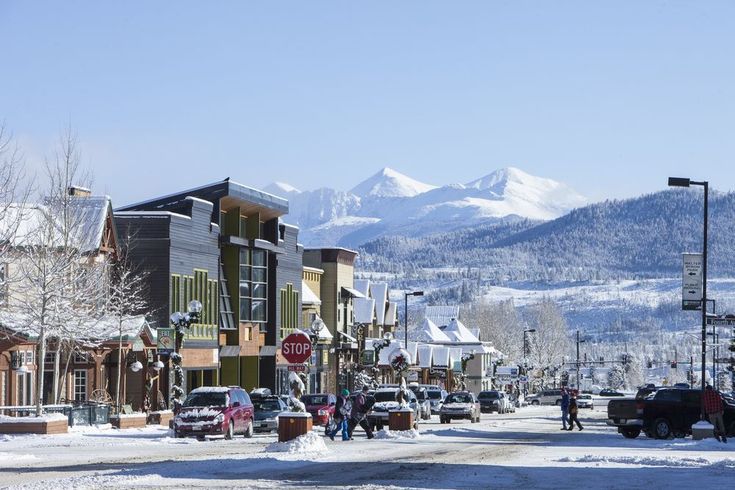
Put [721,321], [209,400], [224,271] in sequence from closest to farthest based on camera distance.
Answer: [209,400] < [721,321] < [224,271]

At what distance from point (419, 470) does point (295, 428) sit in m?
8.03

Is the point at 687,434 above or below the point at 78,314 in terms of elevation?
below

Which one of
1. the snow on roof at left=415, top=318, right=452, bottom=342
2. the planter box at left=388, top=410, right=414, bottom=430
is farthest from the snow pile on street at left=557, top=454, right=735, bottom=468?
the snow on roof at left=415, top=318, right=452, bottom=342

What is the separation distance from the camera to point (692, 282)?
172 ft

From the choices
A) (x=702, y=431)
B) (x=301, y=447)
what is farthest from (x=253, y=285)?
(x=301, y=447)

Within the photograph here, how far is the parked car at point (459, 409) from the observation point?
7281 centimetres

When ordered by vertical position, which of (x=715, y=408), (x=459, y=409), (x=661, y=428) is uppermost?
(x=715, y=408)

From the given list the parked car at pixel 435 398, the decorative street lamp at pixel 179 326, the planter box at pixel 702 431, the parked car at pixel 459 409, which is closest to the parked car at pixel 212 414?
the decorative street lamp at pixel 179 326

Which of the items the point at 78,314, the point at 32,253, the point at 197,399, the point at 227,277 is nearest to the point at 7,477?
the point at 197,399

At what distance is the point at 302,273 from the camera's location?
97.9m

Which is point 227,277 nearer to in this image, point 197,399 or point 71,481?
point 197,399

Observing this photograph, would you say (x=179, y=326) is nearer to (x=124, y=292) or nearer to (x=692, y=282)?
(x=124, y=292)

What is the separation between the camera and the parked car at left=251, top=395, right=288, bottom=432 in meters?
55.3

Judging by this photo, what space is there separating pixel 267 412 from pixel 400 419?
7.88 meters
